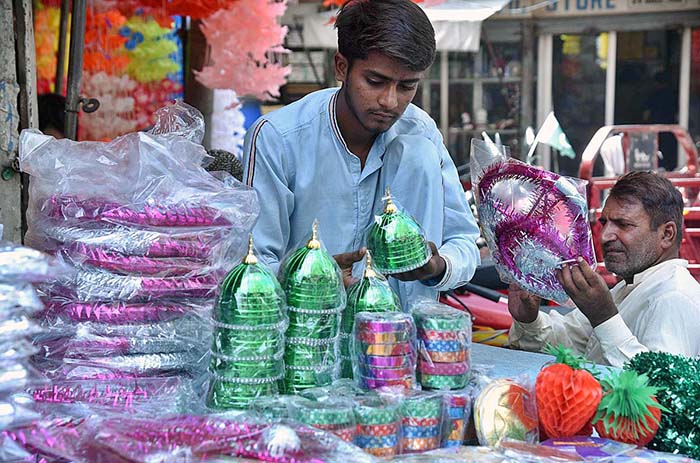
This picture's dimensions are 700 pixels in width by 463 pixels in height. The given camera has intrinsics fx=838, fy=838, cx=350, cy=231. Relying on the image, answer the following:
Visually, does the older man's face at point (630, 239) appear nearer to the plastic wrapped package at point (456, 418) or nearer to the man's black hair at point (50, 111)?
the plastic wrapped package at point (456, 418)

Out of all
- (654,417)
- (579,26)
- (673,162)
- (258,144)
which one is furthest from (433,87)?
(654,417)

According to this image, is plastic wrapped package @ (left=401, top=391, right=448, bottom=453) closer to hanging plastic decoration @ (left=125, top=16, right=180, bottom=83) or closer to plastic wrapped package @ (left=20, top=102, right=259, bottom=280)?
plastic wrapped package @ (left=20, top=102, right=259, bottom=280)

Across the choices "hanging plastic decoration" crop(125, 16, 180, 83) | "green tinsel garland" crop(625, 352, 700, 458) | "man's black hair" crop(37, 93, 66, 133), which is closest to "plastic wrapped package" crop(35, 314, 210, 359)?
"green tinsel garland" crop(625, 352, 700, 458)

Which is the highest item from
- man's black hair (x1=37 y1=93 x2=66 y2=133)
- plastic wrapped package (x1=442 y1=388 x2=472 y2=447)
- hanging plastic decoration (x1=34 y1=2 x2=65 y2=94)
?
hanging plastic decoration (x1=34 y1=2 x2=65 y2=94)

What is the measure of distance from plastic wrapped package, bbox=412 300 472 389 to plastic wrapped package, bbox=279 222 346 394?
168 mm

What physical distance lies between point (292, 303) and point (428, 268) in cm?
38

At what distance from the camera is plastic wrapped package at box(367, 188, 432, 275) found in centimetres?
167

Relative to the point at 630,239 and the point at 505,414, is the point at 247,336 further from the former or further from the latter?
the point at 630,239

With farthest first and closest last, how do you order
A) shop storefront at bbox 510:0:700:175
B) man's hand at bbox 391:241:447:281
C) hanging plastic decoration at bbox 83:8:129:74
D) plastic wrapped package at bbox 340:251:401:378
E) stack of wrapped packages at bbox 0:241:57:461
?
1. shop storefront at bbox 510:0:700:175
2. hanging plastic decoration at bbox 83:8:129:74
3. man's hand at bbox 391:241:447:281
4. plastic wrapped package at bbox 340:251:401:378
5. stack of wrapped packages at bbox 0:241:57:461

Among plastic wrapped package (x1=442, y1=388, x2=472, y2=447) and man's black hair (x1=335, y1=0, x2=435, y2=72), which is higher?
man's black hair (x1=335, y1=0, x2=435, y2=72)

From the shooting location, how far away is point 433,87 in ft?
34.4

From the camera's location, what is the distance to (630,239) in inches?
100

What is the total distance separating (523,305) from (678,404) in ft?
2.87

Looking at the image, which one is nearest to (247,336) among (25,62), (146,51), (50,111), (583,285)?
(583,285)
